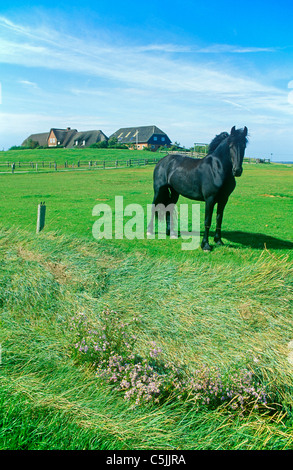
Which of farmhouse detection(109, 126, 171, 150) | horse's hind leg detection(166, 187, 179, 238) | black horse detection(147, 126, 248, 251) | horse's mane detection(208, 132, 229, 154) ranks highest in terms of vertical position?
farmhouse detection(109, 126, 171, 150)

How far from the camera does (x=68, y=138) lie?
10162cm

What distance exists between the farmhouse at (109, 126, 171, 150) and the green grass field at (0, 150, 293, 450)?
87.3 metres

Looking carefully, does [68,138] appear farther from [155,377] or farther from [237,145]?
[155,377]

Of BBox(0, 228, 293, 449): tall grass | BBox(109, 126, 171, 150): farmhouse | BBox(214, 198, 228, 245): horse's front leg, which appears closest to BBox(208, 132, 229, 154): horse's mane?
BBox(214, 198, 228, 245): horse's front leg

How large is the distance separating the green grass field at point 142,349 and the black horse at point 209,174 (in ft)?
4.66

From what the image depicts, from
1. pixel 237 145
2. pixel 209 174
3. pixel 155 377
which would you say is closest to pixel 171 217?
pixel 209 174

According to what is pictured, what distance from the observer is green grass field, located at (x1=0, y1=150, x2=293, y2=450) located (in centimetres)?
296

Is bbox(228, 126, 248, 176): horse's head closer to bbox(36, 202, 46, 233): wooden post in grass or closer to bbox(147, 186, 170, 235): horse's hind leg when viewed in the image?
bbox(147, 186, 170, 235): horse's hind leg

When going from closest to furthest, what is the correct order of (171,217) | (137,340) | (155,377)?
(155,377) < (137,340) < (171,217)

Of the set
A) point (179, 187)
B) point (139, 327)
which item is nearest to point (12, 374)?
point (139, 327)

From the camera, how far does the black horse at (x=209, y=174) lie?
697 cm

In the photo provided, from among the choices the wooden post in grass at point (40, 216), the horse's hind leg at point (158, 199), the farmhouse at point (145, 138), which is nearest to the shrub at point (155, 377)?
the wooden post in grass at point (40, 216)

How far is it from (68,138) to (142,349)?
105 m

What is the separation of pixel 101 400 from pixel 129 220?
8486 millimetres
